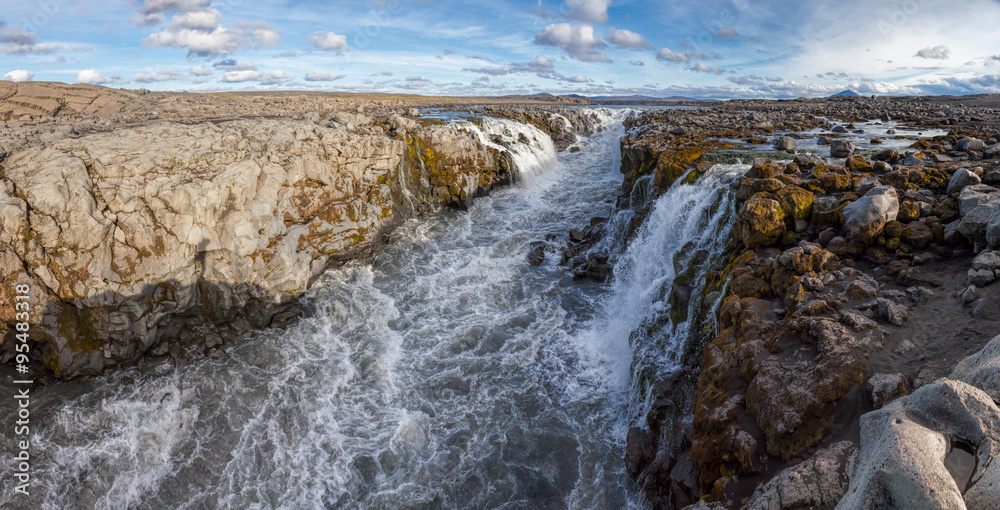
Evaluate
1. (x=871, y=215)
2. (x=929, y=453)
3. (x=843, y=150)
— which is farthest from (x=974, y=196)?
(x=843, y=150)

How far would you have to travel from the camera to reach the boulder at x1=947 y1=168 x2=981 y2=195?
949 cm

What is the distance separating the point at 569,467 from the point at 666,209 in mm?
11656

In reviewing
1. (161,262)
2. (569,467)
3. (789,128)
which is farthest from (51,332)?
(789,128)

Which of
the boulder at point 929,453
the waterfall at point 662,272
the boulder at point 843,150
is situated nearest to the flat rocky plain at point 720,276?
the boulder at point 929,453

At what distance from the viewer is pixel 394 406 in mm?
12547

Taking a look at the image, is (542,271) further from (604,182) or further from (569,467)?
(604,182)

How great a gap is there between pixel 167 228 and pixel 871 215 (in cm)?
2045

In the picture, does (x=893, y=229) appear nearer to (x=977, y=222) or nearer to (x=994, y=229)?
(x=977, y=222)

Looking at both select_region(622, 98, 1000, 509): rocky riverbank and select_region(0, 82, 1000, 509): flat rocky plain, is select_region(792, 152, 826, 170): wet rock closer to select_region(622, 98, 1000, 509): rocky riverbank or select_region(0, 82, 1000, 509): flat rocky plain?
select_region(0, 82, 1000, 509): flat rocky plain

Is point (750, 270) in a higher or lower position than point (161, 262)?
higher

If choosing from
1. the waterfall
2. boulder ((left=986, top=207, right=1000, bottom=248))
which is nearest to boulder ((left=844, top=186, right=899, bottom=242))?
boulder ((left=986, top=207, right=1000, bottom=248))

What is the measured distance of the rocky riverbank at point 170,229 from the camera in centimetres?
1245

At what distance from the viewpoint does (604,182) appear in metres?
34.1

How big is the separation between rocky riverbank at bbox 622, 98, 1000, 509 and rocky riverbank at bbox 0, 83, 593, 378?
14830mm
